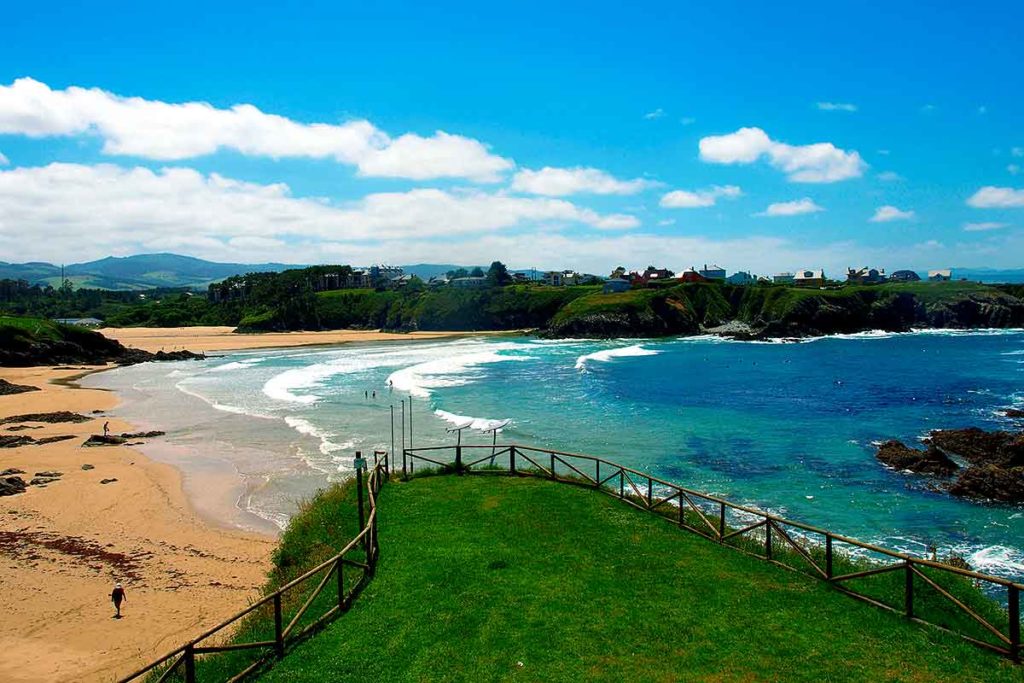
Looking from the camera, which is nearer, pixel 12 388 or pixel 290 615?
pixel 290 615

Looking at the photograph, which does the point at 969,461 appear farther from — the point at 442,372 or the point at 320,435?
the point at 442,372

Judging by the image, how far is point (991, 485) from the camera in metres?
28.2

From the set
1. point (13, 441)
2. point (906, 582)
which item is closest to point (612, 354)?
point (13, 441)

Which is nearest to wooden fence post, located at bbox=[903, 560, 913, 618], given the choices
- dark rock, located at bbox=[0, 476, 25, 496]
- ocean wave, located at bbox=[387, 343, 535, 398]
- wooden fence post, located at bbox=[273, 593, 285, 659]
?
wooden fence post, located at bbox=[273, 593, 285, 659]

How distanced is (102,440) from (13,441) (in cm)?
509

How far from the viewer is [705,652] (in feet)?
38.9

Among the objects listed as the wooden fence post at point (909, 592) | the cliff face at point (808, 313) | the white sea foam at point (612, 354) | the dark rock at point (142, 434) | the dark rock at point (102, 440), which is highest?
the cliff face at point (808, 313)

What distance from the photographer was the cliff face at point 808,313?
127312mm

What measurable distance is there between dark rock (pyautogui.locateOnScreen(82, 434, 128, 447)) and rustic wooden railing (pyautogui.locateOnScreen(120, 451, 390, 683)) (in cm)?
2811

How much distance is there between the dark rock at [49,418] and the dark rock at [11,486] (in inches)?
698

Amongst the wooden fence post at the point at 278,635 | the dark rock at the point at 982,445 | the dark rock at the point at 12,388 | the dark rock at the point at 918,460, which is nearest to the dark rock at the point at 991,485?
the dark rock at the point at 918,460

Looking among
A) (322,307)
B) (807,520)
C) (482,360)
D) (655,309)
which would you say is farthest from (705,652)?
(322,307)

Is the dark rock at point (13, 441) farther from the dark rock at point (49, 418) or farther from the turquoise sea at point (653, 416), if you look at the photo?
the turquoise sea at point (653, 416)

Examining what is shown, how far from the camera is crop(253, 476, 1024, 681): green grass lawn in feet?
37.2
